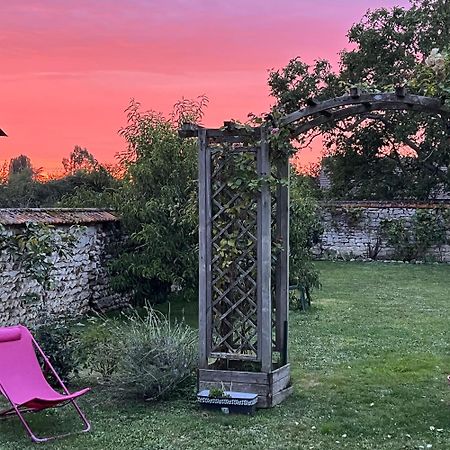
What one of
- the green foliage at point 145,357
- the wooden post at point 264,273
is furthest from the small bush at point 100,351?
the wooden post at point 264,273

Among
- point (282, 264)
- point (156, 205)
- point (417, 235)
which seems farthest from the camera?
point (417, 235)

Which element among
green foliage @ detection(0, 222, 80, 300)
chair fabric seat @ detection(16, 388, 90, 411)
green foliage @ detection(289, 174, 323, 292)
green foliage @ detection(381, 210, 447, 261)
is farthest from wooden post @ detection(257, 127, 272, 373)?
green foliage @ detection(381, 210, 447, 261)

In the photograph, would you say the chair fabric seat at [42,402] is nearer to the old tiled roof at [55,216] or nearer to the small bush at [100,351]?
the small bush at [100,351]

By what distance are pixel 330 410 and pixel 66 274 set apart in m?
5.38

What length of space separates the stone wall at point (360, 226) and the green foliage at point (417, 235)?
0.14 meters

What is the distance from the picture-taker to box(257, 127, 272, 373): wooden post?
5.18 m

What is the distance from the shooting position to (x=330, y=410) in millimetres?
5113

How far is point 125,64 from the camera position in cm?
1067

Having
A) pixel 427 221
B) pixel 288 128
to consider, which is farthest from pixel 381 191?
pixel 288 128

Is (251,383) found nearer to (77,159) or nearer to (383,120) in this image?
(383,120)

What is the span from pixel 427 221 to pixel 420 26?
284 inches

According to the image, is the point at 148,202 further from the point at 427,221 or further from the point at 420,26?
the point at 420,26

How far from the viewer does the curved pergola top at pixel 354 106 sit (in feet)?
16.2

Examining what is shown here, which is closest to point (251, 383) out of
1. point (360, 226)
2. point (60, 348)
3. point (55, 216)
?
point (60, 348)
